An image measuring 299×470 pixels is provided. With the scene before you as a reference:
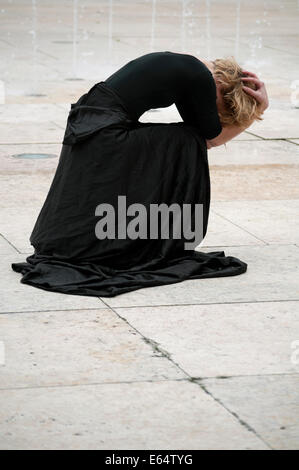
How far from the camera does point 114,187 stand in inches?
214

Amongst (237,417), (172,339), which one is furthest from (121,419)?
(172,339)

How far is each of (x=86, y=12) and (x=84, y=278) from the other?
49.8ft

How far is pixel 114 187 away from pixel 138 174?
142 millimetres

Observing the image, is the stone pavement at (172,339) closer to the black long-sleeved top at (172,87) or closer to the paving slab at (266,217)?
the paving slab at (266,217)

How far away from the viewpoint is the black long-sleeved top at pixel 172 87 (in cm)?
534

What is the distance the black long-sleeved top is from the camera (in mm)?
5344

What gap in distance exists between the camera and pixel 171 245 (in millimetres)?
5535

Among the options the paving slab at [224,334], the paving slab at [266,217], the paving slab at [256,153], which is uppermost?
the paving slab at [224,334]

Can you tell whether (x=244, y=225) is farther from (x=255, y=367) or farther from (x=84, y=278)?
(x=255, y=367)

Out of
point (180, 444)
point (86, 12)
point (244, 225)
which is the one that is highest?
point (180, 444)

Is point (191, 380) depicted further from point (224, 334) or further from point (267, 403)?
point (224, 334)

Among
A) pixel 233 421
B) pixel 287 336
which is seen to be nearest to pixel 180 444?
pixel 233 421

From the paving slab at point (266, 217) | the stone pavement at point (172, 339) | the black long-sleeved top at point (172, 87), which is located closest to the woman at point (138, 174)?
the black long-sleeved top at point (172, 87)

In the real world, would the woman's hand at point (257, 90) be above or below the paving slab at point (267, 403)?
above
